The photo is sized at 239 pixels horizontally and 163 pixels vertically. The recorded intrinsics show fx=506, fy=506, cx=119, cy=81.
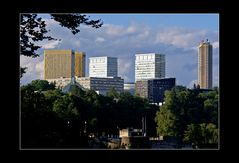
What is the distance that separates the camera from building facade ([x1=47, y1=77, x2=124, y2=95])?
423 centimetres

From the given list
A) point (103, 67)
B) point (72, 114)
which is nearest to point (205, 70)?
point (103, 67)

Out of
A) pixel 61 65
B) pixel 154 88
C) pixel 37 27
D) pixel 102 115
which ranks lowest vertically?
pixel 102 115

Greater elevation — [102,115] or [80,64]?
[80,64]

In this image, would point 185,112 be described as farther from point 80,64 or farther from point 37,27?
point 37,27

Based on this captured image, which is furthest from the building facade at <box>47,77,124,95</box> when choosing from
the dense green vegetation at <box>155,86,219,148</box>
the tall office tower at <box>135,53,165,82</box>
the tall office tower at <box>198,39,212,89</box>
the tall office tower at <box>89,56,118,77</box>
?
the tall office tower at <box>198,39,212,89</box>

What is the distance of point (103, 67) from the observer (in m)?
4.38

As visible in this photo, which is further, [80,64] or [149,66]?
[149,66]

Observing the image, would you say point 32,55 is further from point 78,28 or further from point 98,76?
Answer: point 98,76

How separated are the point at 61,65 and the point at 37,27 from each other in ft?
1.46

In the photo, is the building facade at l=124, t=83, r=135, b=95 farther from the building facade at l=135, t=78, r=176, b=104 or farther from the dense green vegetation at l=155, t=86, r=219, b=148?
the dense green vegetation at l=155, t=86, r=219, b=148

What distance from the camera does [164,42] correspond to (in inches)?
270

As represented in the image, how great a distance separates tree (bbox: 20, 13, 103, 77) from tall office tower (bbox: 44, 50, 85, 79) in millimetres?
217

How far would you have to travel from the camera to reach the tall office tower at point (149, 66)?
4.39m
